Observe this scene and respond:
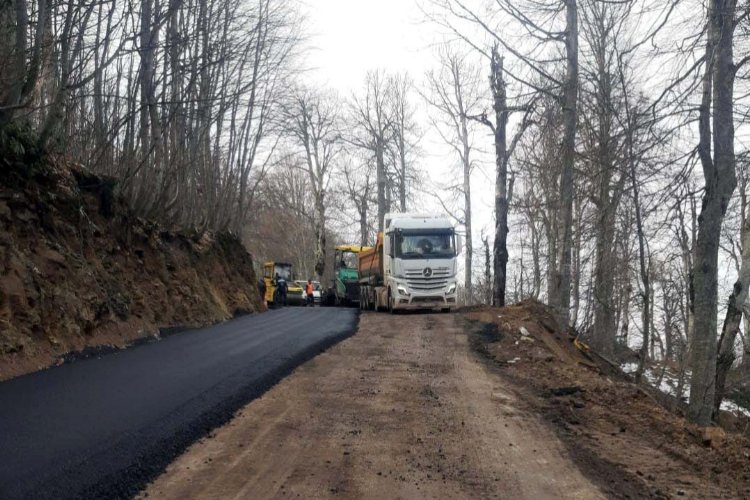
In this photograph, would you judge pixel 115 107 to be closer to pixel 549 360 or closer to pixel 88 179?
pixel 88 179

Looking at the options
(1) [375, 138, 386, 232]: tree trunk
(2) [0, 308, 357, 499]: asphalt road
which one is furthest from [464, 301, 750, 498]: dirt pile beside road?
(1) [375, 138, 386, 232]: tree trunk

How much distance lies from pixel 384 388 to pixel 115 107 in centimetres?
1039

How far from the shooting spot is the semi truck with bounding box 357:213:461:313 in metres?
25.7

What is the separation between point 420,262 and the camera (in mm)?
25672

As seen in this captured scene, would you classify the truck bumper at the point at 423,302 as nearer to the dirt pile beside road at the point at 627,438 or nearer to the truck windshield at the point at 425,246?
the truck windshield at the point at 425,246

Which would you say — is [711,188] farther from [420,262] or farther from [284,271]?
[284,271]

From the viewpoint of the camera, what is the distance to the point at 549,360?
13.8m

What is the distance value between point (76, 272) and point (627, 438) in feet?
31.6

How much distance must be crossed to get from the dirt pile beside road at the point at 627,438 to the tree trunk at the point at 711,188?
4.02 ft

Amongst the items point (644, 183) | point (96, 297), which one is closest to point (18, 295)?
point (96, 297)

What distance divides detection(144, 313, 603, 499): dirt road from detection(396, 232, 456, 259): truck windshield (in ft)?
47.0

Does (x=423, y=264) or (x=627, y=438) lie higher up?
(x=423, y=264)

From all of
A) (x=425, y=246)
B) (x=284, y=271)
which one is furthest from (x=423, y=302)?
(x=284, y=271)

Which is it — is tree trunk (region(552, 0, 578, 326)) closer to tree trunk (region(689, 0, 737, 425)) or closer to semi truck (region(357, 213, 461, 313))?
tree trunk (region(689, 0, 737, 425))
